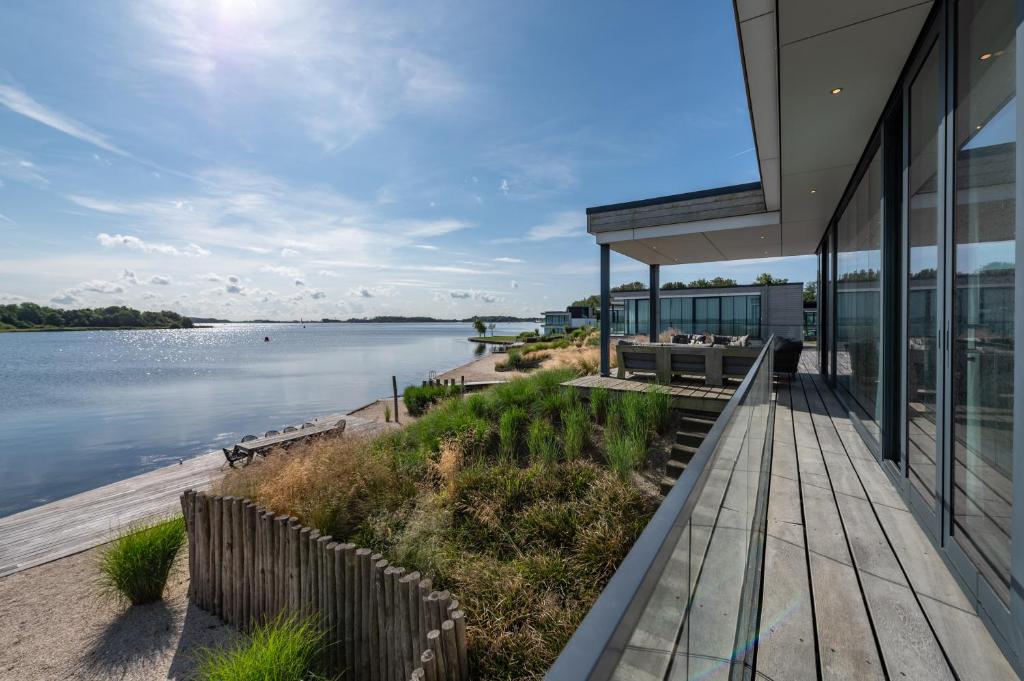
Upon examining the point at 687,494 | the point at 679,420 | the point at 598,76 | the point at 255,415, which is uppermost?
the point at 598,76

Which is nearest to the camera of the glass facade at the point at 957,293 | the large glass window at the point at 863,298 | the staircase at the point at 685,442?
the glass facade at the point at 957,293

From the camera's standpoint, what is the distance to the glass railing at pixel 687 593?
0.51 m

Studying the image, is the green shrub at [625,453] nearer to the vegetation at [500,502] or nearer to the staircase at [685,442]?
the vegetation at [500,502]

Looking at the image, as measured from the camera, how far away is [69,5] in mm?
8305

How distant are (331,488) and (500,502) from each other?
2069 mm

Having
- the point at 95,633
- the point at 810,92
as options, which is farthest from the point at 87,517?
the point at 810,92

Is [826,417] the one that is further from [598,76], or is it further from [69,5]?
[69,5]

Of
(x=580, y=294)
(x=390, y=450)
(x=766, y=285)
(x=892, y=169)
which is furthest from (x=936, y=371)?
(x=580, y=294)

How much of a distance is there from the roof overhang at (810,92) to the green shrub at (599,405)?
3.98 metres

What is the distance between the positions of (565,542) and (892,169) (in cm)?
461

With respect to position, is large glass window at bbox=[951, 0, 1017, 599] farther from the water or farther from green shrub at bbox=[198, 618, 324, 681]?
the water

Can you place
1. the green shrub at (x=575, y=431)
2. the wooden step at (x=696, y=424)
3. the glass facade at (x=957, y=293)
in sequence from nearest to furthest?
the glass facade at (x=957, y=293), the green shrub at (x=575, y=431), the wooden step at (x=696, y=424)

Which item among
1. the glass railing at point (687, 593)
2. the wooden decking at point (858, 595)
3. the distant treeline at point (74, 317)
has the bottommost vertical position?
the wooden decking at point (858, 595)

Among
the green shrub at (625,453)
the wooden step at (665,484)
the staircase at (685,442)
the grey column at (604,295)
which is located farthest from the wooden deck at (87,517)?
the grey column at (604,295)
